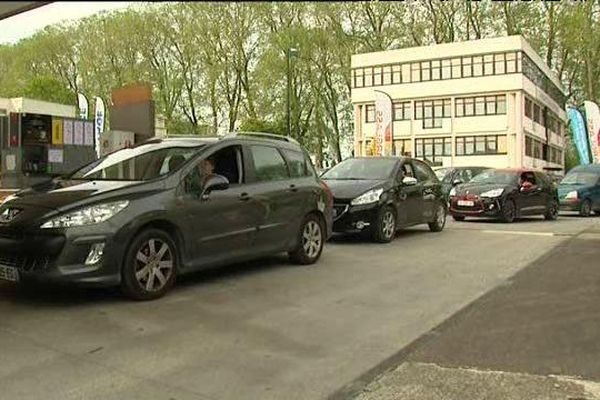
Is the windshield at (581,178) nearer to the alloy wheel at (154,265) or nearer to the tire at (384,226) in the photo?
the tire at (384,226)

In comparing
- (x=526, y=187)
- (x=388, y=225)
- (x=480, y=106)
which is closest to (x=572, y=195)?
(x=526, y=187)

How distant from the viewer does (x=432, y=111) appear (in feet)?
204

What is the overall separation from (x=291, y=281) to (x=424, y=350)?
293 cm

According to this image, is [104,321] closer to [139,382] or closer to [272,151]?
[139,382]

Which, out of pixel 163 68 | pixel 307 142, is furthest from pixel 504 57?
pixel 163 68

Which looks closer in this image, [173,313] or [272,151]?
[173,313]

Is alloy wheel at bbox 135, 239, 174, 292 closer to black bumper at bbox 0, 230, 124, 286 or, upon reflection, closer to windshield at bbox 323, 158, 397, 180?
black bumper at bbox 0, 230, 124, 286

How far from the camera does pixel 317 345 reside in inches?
223

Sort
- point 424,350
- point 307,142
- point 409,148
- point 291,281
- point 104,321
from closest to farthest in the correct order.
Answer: point 424,350, point 104,321, point 291,281, point 409,148, point 307,142

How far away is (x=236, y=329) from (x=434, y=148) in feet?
188

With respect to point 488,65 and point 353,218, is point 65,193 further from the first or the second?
point 488,65

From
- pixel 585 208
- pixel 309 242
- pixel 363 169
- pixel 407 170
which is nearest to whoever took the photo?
pixel 309 242

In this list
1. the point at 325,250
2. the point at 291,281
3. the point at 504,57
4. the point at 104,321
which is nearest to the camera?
the point at 104,321

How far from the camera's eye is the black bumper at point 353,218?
38.1ft
